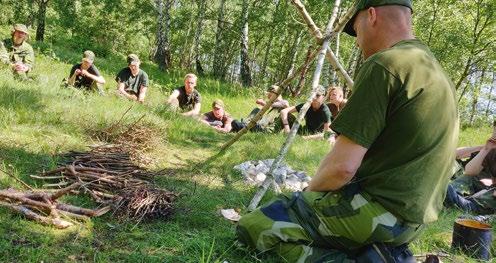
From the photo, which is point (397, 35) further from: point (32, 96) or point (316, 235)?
point (32, 96)

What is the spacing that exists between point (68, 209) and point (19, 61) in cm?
666

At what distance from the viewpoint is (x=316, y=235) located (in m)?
2.73

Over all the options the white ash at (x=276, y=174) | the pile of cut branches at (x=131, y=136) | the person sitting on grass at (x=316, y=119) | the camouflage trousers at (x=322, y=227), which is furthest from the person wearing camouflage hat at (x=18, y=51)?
the camouflage trousers at (x=322, y=227)

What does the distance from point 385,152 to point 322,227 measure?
1.99 feet

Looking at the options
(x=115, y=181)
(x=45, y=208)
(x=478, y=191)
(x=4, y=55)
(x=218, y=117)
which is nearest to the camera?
(x=45, y=208)

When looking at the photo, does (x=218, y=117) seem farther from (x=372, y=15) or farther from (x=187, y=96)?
(x=372, y=15)

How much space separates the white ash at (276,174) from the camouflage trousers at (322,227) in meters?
2.09

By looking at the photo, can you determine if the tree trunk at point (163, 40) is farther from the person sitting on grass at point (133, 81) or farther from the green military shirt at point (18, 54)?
the green military shirt at point (18, 54)

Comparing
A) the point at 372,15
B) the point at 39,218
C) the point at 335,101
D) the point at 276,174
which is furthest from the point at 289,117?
the point at 372,15

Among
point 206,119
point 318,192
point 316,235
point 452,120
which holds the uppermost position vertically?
point 452,120

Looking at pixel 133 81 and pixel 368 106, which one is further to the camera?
pixel 133 81

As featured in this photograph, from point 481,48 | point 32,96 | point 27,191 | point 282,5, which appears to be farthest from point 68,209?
point 481,48

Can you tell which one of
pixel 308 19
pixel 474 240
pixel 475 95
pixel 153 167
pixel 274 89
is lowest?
pixel 475 95

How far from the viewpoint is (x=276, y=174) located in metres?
5.27
